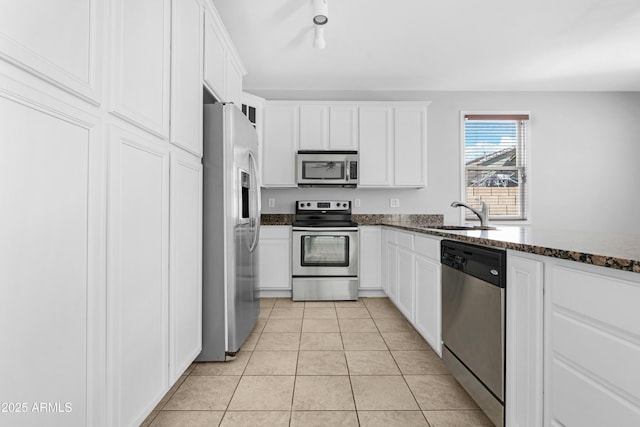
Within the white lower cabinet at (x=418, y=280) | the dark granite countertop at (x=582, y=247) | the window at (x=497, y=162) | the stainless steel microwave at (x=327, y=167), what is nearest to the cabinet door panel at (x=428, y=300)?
the white lower cabinet at (x=418, y=280)

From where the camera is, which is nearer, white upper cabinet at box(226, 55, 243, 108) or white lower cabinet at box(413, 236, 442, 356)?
white lower cabinet at box(413, 236, 442, 356)

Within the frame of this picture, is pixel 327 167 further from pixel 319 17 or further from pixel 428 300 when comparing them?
pixel 428 300

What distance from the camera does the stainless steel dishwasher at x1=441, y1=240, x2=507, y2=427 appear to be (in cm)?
130

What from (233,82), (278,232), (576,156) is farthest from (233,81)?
(576,156)

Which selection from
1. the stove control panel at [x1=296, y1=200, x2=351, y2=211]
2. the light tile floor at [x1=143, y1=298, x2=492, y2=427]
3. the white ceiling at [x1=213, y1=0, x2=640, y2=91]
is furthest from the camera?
the stove control panel at [x1=296, y1=200, x2=351, y2=211]

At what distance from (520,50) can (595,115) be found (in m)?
1.93

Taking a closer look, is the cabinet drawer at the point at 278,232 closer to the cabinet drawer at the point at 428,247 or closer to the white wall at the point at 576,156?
the white wall at the point at 576,156

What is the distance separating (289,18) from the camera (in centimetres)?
258

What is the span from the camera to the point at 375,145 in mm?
3828

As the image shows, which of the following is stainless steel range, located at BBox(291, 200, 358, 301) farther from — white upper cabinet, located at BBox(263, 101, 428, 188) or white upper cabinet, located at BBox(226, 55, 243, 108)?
white upper cabinet, located at BBox(226, 55, 243, 108)

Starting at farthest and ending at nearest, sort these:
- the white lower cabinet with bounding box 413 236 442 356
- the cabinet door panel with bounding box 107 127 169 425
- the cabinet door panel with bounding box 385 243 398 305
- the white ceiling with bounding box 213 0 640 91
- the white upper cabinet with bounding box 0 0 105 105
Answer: the cabinet door panel with bounding box 385 243 398 305 < the white ceiling with bounding box 213 0 640 91 < the white lower cabinet with bounding box 413 236 442 356 < the cabinet door panel with bounding box 107 127 169 425 < the white upper cabinet with bounding box 0 0 105 105

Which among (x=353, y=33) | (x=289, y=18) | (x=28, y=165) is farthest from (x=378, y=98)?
(x=28, y=165)

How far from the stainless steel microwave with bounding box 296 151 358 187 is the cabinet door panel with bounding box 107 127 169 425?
7.70 ft

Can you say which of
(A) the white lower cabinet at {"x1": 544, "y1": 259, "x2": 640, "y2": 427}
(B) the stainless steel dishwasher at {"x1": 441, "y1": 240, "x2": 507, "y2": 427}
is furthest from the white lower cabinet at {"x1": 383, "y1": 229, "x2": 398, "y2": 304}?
(A) the white lower cabinet at {"x1": 544, "y1": 259, "x2": 640, "y2": 427}
